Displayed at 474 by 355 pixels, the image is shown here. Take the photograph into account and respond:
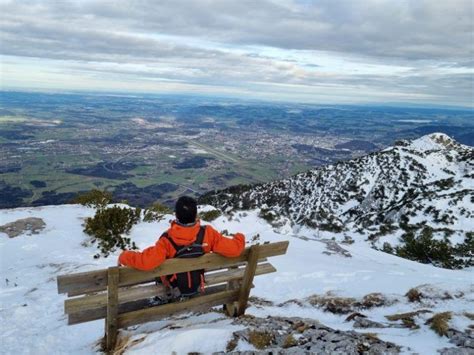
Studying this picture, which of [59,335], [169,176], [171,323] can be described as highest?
[171,323]

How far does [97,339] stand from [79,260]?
8357mm

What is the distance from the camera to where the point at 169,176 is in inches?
5571

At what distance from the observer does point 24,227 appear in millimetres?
17781

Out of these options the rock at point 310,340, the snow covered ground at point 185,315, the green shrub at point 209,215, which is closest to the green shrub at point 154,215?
the snow covered ground at point 185,315

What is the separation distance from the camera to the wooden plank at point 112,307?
5293 millimetres

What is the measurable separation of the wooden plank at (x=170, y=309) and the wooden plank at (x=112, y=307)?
0.45ft

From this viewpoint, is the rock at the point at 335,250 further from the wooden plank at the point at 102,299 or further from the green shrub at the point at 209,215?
the wooden plank at the point at 102,299

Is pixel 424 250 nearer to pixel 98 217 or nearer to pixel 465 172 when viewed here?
pixel 98 217

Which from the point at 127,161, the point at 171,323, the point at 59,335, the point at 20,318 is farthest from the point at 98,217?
the point at 127,161

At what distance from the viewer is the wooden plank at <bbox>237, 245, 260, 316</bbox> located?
6.39 metres

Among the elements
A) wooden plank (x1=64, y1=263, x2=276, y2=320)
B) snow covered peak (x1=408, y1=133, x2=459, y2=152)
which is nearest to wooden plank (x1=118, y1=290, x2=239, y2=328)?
wooden plank (x1=64, y1=263, x2=276, y2=320)

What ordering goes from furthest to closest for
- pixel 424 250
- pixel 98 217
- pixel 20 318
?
Result: pixel 424 250, pixel 98 217, pixel 20 318

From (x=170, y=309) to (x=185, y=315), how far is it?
962mm

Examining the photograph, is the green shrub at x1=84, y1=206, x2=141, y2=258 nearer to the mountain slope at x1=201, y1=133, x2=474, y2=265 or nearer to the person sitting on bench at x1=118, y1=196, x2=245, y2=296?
the person sitting on bench at x1=118, y1=196, x2=245, y2=296
